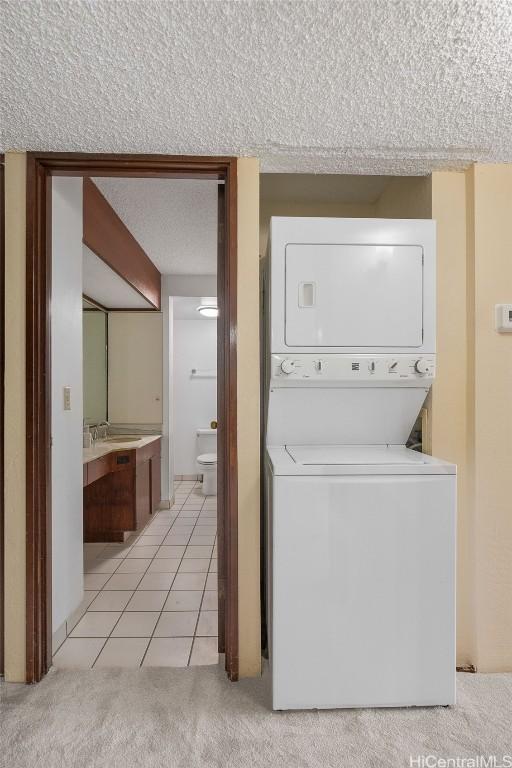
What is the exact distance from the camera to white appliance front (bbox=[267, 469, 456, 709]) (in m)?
1.68

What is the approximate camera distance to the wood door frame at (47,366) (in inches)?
75.3

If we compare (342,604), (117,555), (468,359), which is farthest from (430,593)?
(117,555)

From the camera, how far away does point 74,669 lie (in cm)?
200

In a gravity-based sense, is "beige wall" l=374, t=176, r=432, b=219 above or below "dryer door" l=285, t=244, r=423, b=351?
above

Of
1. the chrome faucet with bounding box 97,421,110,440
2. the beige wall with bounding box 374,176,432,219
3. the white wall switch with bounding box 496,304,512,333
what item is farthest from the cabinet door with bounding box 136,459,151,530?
the white wall switch with bounding box 496,304,512,333

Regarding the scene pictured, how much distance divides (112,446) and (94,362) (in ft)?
3.83

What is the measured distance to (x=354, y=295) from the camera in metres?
1.87

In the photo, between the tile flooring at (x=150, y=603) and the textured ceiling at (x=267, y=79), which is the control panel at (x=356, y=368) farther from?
the tile flooring at (x=150, y=603)

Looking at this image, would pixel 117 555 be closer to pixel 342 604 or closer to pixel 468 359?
pixel 342 604

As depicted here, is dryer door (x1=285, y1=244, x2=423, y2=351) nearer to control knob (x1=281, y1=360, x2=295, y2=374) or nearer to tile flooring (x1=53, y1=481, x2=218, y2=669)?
control knob (x1=281, y1=360, x2=295, y2=374)

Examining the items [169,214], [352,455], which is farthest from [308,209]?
[352,455]

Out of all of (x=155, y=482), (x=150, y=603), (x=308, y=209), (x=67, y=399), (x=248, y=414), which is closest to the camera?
(x=248, y=414)

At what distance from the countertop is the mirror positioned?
36cm

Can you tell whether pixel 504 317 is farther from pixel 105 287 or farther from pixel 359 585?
pixel 105 287
